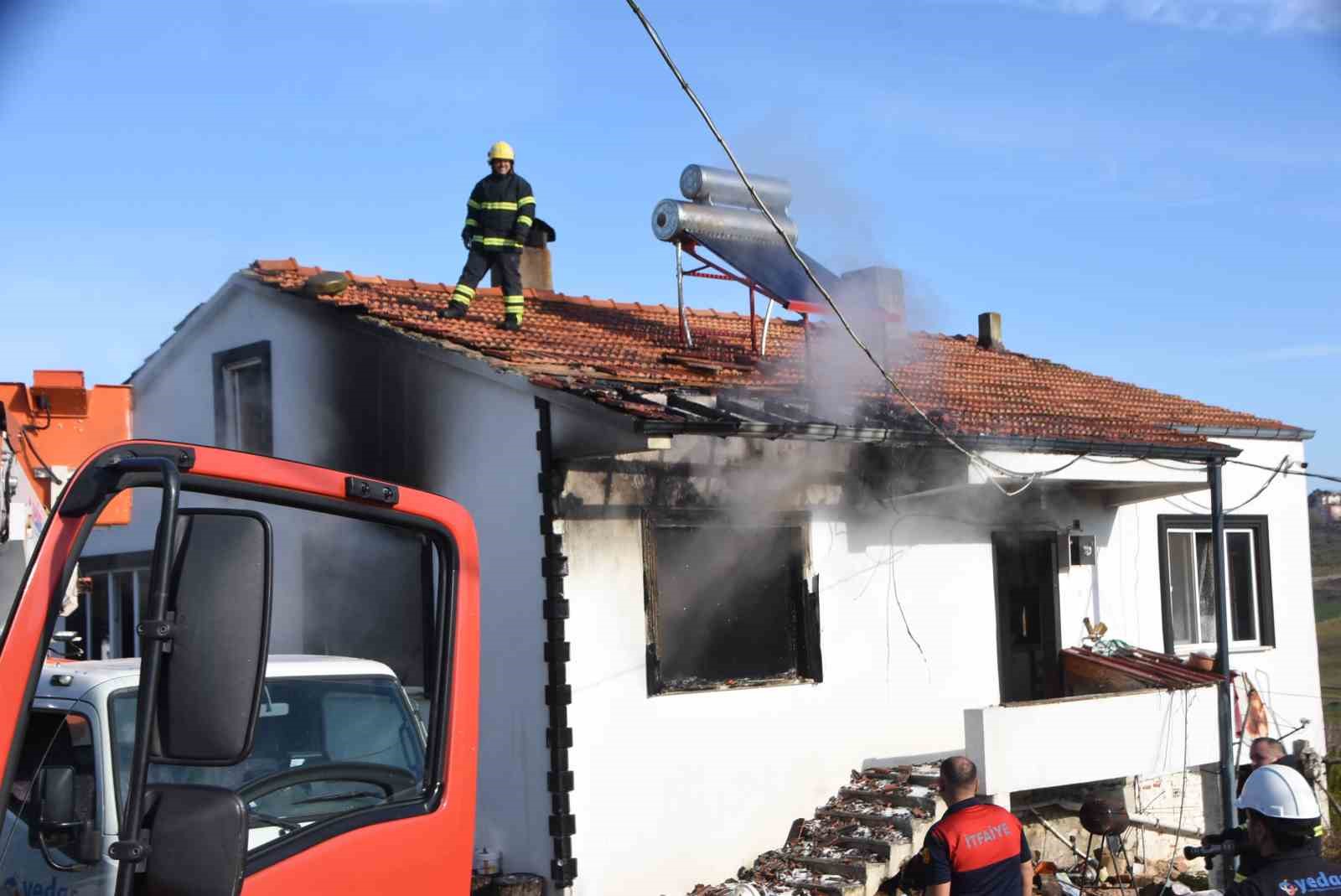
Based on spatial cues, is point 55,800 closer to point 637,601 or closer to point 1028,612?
point 637,601

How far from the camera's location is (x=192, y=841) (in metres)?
2.57

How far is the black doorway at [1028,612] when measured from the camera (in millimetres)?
13172

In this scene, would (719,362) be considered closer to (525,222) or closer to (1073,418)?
(525,222)

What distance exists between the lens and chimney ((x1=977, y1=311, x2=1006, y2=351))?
732 inches

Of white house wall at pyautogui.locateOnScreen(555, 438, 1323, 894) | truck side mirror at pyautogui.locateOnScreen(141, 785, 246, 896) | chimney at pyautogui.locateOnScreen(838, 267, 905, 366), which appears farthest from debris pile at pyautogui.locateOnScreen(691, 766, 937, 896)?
truck side mirror at pyautogui.locateOnScreen(141, 785, 246, 896)

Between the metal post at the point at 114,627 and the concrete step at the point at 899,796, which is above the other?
the metal post at the point at 114,627

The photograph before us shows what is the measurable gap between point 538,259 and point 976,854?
1050 centimetres

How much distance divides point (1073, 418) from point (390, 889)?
11.5 m

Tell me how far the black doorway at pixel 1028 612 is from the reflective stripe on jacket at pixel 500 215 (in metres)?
5.49

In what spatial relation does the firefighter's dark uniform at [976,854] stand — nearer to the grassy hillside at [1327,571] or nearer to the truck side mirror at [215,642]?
the truck side mirror at [215,642]

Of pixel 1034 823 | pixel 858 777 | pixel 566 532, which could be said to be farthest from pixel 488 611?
pixel 1034 823

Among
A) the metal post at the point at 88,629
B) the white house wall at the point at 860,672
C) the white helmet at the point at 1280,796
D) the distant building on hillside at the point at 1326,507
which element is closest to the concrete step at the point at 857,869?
the white house wall at the point at 860,672

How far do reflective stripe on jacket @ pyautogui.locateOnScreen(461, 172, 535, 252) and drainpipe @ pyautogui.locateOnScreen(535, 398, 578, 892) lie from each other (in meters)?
3.43

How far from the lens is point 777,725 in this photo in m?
10.8
